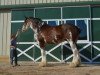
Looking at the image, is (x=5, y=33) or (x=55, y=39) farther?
(x=5, y=33)

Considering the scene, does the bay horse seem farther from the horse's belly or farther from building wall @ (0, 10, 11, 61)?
building wall @ (0, 10, 11, 61)

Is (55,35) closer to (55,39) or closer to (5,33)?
(55,39)

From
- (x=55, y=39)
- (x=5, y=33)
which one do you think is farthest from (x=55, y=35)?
(x=5, y=33)

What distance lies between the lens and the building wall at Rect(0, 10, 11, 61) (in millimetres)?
19656

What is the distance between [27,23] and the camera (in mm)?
17141

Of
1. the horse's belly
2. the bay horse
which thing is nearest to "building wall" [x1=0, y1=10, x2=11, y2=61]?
the bay horse

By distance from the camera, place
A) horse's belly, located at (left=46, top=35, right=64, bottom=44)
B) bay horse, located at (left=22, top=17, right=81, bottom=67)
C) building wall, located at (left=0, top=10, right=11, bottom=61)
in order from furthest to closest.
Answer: building wall, located at (left=0, top=10, right=11, bottom=61) → horse's belly, located at (left=46, top=35, right=64, bottom=44) → bay horse, located at (left=22, top=17, right=81, bottom=67)

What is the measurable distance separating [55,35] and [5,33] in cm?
433

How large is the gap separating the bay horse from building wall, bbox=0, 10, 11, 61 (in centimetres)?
301

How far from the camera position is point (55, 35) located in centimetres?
1645

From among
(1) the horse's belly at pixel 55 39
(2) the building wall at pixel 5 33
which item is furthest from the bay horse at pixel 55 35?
(2) the building wall at pixel 5 33

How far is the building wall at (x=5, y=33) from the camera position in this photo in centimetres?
1966

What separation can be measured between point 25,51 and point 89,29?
379 cm

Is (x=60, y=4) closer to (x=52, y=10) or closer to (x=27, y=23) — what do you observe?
(x=52, y=10)
